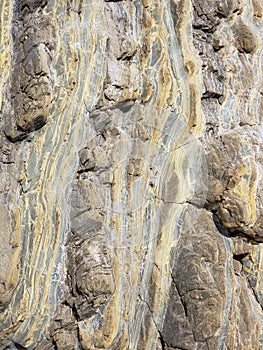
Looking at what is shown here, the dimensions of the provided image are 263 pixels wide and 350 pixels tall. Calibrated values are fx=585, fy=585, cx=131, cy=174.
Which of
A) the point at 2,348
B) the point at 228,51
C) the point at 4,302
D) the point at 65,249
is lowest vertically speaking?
the point at 2,348

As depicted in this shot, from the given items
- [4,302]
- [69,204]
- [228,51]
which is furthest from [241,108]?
[4,302]

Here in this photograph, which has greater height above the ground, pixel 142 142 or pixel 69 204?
pixel 142 142

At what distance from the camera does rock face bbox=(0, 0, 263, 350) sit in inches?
140

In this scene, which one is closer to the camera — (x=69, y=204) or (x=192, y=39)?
(x=69, y=204)

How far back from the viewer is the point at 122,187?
3668 millimetres

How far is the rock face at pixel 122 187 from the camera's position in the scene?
3.54 meters

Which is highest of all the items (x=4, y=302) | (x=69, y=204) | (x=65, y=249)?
(x=69, y=204)

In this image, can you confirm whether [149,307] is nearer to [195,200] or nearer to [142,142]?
[195,200]

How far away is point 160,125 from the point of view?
375cm

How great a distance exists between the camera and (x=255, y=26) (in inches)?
161

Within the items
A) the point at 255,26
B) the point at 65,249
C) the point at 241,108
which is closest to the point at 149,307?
the point at 65,249

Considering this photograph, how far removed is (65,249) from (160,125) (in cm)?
99

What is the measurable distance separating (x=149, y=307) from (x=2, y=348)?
93cm

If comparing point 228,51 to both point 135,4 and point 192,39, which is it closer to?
point 192,39
